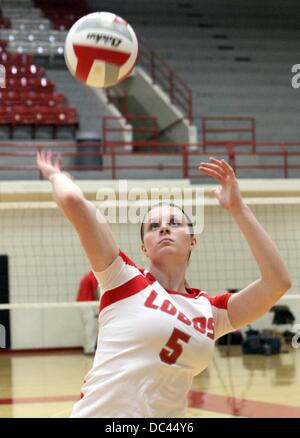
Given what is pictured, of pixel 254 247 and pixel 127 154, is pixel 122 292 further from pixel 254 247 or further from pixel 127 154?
pixel 127 154

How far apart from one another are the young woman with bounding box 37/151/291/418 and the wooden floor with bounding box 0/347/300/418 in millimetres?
5492

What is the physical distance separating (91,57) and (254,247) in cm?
212

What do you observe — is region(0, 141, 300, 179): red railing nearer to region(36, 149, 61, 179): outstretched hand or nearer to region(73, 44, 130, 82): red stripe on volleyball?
region(73, 44, 130, 82): red stripe on volleyball

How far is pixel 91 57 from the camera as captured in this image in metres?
4.90

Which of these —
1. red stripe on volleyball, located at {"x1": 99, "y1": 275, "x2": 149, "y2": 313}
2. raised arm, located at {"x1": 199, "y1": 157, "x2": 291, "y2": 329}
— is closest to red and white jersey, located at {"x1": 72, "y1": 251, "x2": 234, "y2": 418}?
red stripe on volleyball, located at {"x1": 99, "y1": 275, "x2": 149, "y2": 313}

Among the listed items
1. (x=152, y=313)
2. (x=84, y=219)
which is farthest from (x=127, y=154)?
(x=84, y=219)

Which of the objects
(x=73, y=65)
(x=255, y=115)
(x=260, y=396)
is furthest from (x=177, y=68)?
(x=73, y=65)

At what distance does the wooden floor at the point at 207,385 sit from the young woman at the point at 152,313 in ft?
18.0

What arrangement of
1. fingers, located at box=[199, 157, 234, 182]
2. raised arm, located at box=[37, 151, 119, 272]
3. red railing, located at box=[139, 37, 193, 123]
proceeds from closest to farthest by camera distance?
raised arm, located at box=[37, 151, 119, 272] < fingers, located at box=[199, 157, 234, 182] < red railing, located at box=[139, 37, 193, 123]

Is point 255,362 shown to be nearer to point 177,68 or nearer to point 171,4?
point 177,68

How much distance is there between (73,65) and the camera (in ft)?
16.5

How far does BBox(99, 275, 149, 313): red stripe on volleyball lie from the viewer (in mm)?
3238

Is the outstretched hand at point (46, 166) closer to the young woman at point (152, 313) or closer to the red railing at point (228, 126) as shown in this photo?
the young woman at point (152, 313)

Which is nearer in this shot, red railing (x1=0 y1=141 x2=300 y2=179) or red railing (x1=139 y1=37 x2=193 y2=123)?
red railing (x1=0 y1=141 x2=300 y2=179)
